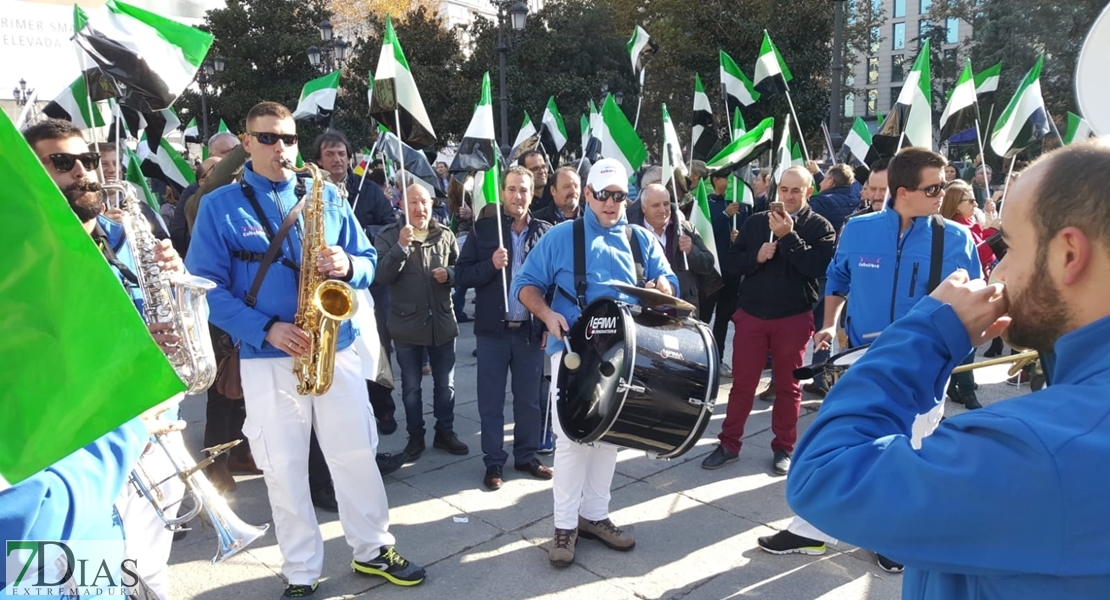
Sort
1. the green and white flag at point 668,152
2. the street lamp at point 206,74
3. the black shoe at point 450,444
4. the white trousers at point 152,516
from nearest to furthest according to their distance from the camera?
the white trousers at point 152,516 → the black shoe at point 450,444 → the green and white flag at point 668,152 → the street lamp at point 206,74

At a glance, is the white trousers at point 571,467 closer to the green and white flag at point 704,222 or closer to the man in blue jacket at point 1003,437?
the man in blue jacket at point 1003,437

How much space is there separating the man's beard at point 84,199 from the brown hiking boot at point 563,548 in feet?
8.53

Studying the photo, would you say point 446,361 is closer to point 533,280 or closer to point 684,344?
point 533,280

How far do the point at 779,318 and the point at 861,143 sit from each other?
19.3 ft

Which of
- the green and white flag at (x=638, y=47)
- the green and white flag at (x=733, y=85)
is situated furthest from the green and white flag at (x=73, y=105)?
the green and white flag at (x=733, y=85)

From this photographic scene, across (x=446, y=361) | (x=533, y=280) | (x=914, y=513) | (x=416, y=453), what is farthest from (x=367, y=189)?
(x=914, y=513)

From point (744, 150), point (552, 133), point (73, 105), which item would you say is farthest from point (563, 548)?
point (552, 133)

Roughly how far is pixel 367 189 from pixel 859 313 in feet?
14.0

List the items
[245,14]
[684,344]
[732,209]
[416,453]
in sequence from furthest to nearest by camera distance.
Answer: [245,14] < [732,209] < [416,453] < [684,344]

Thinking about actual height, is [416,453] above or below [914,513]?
below

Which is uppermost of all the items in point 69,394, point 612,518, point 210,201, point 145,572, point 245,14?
point 245,14

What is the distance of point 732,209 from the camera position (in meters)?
7.24

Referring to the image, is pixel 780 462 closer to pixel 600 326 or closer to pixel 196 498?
pixel 600 326

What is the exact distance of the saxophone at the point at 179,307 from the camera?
9.76ft
